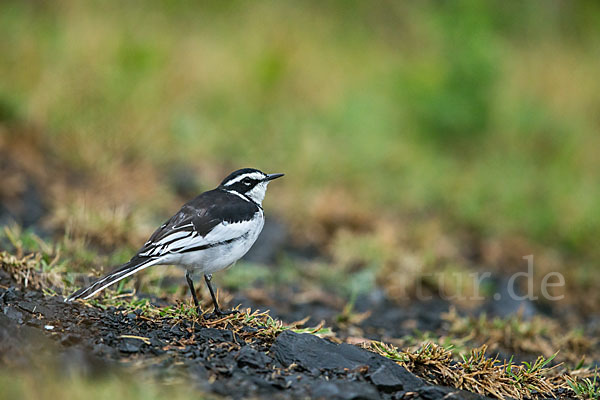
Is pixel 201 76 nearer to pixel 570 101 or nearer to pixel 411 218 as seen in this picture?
pixel 411 218

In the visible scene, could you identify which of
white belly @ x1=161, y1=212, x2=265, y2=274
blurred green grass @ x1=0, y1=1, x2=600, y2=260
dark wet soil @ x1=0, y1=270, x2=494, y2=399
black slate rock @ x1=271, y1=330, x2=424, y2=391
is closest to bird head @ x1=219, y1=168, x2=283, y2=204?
white belly @ x1=161, y1=212, x2=265, y2=274

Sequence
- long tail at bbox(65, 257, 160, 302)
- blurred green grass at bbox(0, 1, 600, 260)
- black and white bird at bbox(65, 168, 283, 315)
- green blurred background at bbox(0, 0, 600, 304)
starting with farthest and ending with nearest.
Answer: blurred green grass at bbox(0, 1, 600, 260) → green blurred background at bbox(0, 0, 600, 304) → black and white bird at bbox(65, 168, 283, 315) → long tail at bbox(65, 257, 160, 302)

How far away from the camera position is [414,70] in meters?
12.5

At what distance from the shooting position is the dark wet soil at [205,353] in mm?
3727

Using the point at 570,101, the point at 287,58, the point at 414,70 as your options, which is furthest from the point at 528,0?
the point at 287,58

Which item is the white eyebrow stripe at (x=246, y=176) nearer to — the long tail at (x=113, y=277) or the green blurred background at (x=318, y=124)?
the long tail at (x=113, y=277)

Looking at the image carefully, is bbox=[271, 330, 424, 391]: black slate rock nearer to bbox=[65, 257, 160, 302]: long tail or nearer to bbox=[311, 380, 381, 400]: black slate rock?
bbox=[311, 380, 381, 400]: black slate rock

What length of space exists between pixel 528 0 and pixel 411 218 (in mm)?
9096

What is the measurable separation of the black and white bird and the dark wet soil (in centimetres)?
25

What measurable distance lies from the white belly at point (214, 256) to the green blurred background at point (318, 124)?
7.75 ft

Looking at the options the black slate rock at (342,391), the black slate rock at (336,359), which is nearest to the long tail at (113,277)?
the black slate rock at (336,359)

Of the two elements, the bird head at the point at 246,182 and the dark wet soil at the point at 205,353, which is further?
the bird head at the point at 246,182

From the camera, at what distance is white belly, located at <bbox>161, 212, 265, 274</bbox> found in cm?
459

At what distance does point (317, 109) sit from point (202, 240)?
7822 mm
